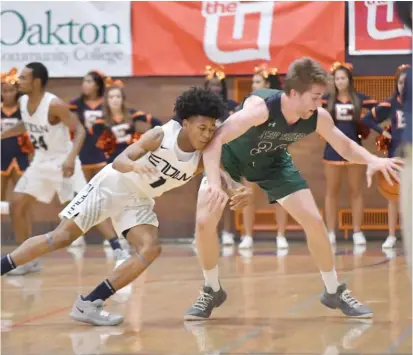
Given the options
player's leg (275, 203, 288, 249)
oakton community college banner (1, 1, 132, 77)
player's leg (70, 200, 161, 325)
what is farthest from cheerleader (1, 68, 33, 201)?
player's leg (70, 200, 161, 325)

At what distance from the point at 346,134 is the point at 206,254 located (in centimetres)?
466

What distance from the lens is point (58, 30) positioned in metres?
10.9

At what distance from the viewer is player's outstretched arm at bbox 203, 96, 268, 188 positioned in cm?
488

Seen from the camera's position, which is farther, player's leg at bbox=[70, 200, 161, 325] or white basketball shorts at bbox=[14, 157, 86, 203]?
white basketball shorts at bbox=[14, 157, 86, 203]

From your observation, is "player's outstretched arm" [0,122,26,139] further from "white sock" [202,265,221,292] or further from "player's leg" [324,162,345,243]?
"player's leg" [324,162,345,243]

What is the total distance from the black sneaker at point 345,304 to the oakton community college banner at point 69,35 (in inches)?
237

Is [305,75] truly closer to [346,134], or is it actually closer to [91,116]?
[346,134]

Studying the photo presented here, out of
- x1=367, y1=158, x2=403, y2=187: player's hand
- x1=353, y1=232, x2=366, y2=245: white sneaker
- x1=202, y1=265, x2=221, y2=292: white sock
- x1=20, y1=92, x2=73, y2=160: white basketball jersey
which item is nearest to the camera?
x1=367, y1=158, x2=403, y2=187: player's hand

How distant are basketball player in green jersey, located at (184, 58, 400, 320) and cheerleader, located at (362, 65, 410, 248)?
4120 mm

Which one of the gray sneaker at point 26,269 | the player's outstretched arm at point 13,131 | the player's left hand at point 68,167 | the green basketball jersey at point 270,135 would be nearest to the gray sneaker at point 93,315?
the green basketball jersey at point 270,135

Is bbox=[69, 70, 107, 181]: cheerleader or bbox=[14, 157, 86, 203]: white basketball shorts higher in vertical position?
bbox=[69, 70, 107, 181]: cheerleader

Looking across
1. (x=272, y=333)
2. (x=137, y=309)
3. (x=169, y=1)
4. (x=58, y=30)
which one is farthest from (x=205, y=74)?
(x=272, y=333)

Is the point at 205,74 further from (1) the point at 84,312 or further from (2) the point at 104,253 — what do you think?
(1) the point at 84,312

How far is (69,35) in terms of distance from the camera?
10836mm
